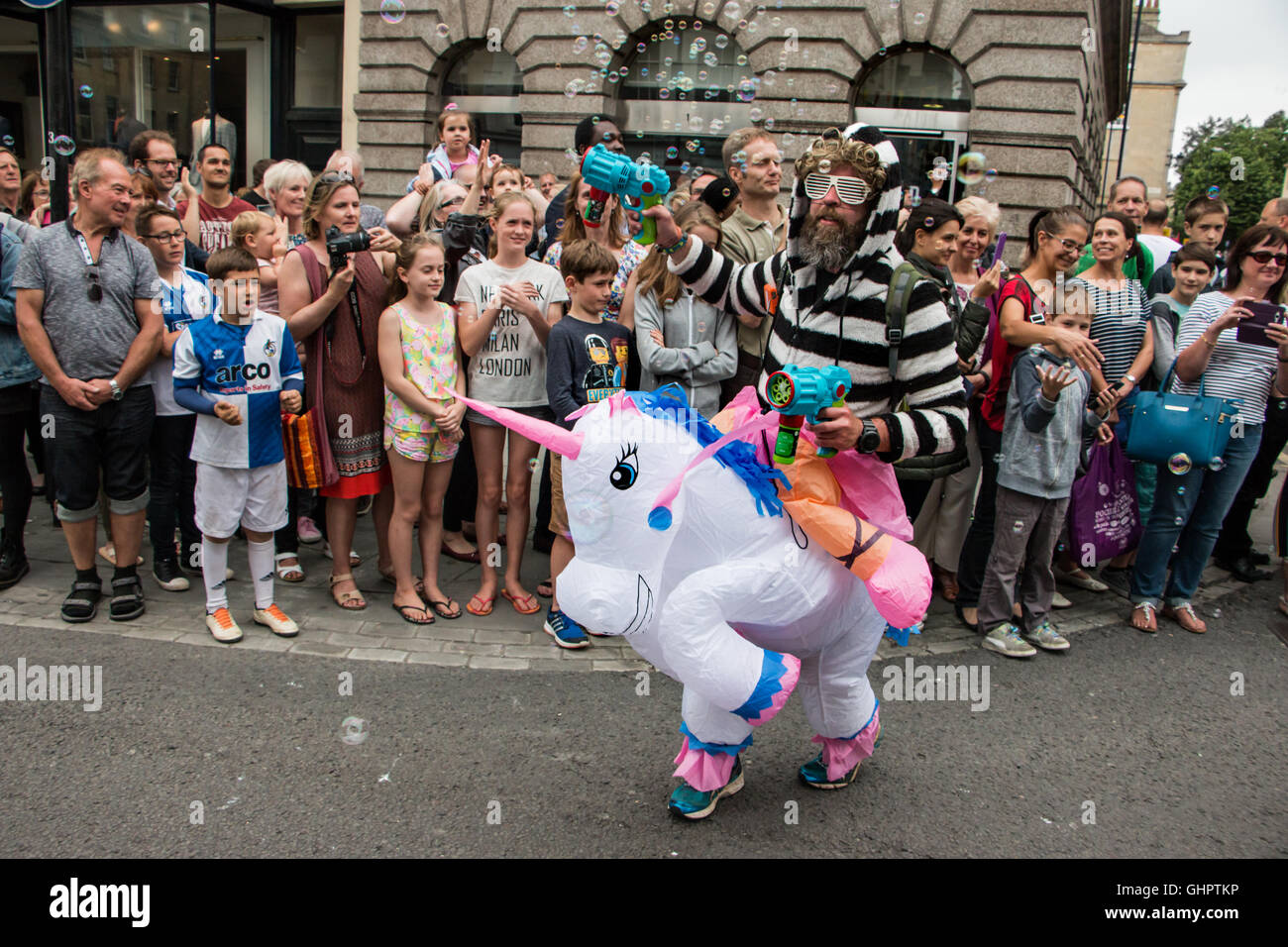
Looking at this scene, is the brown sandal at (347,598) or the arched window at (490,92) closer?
the brown sandal at (347,598)

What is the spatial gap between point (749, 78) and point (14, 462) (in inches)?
406

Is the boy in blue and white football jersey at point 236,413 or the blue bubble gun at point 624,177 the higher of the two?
the blue bubble gun at point 624,177

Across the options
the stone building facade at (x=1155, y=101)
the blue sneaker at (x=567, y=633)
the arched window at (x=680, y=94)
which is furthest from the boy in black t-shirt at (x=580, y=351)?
the stone building facade at (x=1155, y=101)

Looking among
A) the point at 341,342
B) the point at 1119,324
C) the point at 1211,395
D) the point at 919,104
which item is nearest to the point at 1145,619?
the point at 1211,395

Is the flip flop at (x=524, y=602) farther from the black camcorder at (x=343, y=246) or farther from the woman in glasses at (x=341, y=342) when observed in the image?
the black camcorder at (x=343, y=246)

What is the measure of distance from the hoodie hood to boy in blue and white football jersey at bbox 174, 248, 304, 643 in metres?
2.74

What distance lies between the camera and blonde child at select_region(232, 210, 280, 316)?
521cm

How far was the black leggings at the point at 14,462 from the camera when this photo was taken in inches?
194

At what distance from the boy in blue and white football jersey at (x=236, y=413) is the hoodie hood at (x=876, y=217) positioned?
2737 millimetres

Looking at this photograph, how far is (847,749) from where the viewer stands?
10.7 feet

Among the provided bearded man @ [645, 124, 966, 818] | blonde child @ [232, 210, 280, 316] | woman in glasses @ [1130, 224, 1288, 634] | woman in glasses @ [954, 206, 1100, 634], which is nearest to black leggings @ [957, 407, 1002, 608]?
woman in glasses @ [954, 206, 1100, 634]

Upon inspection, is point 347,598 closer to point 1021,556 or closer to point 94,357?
point 94,357

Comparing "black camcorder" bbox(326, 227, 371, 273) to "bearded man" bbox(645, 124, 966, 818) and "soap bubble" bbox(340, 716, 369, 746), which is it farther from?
"bearded man" bbox(645, 124, 966, 818)
